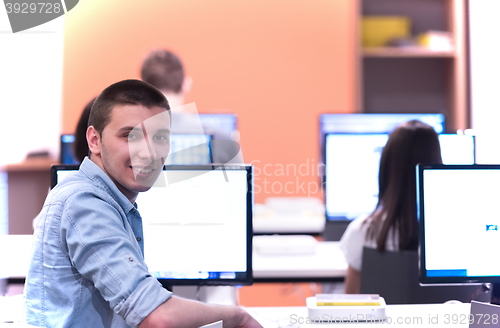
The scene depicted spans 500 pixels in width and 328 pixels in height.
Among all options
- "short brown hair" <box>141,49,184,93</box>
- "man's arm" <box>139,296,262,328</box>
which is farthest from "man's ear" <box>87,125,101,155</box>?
"short brown hair" <box>141,49,184,93</box>

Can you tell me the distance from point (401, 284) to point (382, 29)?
10.2ft

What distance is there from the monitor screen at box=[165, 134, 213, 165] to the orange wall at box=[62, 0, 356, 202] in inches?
77.5

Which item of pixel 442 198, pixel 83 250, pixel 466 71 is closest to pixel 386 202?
pixel 442 198

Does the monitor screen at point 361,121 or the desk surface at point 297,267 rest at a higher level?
the monitor screen at point 361,121

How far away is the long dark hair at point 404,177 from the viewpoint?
6.30 feet

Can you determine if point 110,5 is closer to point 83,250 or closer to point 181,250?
point 181,250

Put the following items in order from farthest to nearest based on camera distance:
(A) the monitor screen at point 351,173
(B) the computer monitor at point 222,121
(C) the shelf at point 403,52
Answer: (C) the shelf at point 403,52, (B) the computer monitor at point 222,121, (A) the monitor screen at point 351,173

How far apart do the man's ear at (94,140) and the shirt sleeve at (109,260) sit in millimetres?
150

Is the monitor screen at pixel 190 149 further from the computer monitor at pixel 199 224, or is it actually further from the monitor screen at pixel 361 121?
the computer monitor at pixel 199 224

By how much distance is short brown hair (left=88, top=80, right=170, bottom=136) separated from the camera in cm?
123

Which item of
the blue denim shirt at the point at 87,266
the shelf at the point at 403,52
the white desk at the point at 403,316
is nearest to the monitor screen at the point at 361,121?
the white desk at the point at 403,316

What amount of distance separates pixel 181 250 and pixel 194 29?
10.6 ft

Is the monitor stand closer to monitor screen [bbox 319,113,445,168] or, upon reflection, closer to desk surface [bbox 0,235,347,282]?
desk surface [bbox 0,235,347,282]

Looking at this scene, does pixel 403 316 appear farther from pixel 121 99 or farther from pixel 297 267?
pixel 121 99
